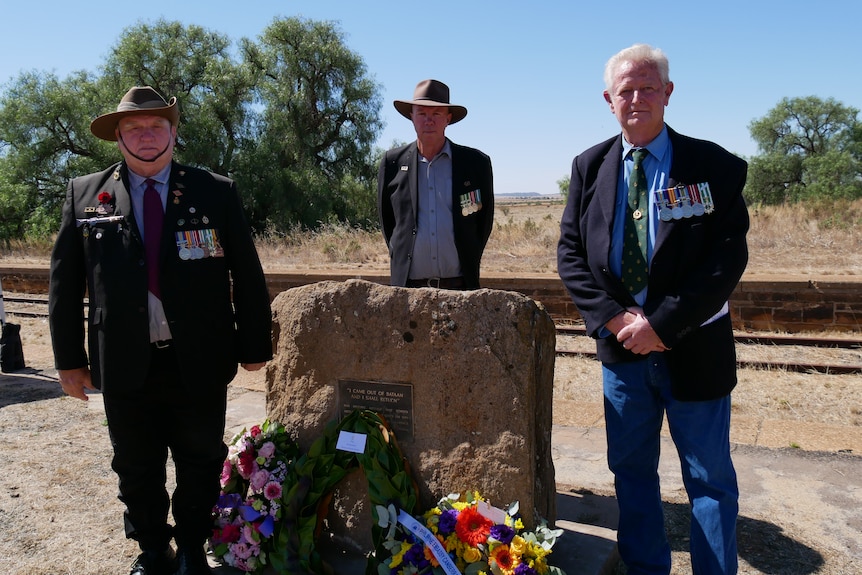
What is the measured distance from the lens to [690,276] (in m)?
2.46

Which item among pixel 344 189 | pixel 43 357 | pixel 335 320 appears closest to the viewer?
pixel 335 320

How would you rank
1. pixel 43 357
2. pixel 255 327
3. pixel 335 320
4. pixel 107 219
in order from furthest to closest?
pixel 43 357 → pixel 335 320 → pixel 255 327 → pixel 107 219

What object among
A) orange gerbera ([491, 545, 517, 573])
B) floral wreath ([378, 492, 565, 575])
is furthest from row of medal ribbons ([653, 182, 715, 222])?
orange gerbera ([491, 545, 517, 573])

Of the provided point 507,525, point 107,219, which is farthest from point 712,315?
point 107,219

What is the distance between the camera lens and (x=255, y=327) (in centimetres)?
304

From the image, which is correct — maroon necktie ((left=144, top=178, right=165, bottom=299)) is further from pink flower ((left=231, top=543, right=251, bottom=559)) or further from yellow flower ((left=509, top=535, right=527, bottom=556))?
yellow flower ((left=509, top=535, right=527, bottom=556))

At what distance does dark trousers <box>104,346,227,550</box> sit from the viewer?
2898mm

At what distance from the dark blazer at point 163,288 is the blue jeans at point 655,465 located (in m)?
1.58

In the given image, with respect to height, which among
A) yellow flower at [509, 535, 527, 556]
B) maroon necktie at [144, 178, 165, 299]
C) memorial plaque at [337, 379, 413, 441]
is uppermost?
maroon necktie at [144, 178, 165, 299]

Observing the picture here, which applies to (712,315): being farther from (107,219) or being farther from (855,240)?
(855,240)

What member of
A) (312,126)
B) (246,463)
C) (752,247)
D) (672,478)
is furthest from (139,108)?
(312,126)

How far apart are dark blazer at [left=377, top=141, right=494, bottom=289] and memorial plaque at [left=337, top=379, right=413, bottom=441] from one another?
0.72m

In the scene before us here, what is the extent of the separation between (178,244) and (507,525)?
1806 millimetres

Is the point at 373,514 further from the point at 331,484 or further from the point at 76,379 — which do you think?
the point at 76,379
